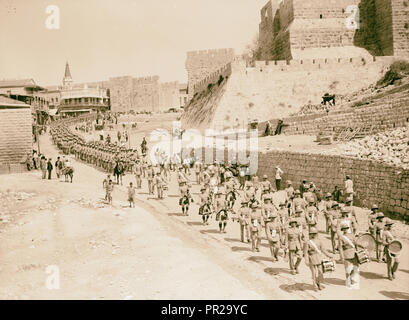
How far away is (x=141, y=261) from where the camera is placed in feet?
31.3

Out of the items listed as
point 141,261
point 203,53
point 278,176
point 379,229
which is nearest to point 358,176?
point 278,176

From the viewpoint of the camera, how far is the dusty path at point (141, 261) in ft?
26.1

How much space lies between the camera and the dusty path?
7961 millimetres

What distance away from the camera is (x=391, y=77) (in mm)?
27797

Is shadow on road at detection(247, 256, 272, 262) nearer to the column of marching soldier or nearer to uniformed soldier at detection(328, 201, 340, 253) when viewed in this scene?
the column of marching soldier

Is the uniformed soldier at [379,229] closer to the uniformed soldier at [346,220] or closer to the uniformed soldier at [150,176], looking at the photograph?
the uniformed soldier at [346,220]

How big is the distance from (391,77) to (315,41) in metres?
9.34

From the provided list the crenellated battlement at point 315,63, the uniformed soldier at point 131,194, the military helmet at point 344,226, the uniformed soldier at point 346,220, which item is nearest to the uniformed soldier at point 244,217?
the uniformed soldier at point 346,220

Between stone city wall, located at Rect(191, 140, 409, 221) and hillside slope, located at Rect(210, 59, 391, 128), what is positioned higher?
hillside slope, located at Rect(210, 59, 391, 128)

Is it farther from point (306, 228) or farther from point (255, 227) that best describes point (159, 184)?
point (306, 228)

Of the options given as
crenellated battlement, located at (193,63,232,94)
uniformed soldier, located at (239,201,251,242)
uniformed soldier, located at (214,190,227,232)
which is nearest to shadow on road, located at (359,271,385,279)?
uniformed soldier, located at (239,201,251,242)

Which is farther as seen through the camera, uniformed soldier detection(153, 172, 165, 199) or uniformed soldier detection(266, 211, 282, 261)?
uniformed soldier detection(153, 172, 165, 199)

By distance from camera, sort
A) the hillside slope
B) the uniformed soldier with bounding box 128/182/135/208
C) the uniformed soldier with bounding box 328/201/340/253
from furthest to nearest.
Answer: the hillside slope, the uniformed soldier with bounding box 128/182/135/208, the uniformed soldier with bounding box 328/201/340/253

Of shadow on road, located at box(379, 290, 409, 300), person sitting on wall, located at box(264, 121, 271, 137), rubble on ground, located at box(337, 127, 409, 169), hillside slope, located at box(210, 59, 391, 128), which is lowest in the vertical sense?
shadow on road, located at box(379, 290, 409, 300)
